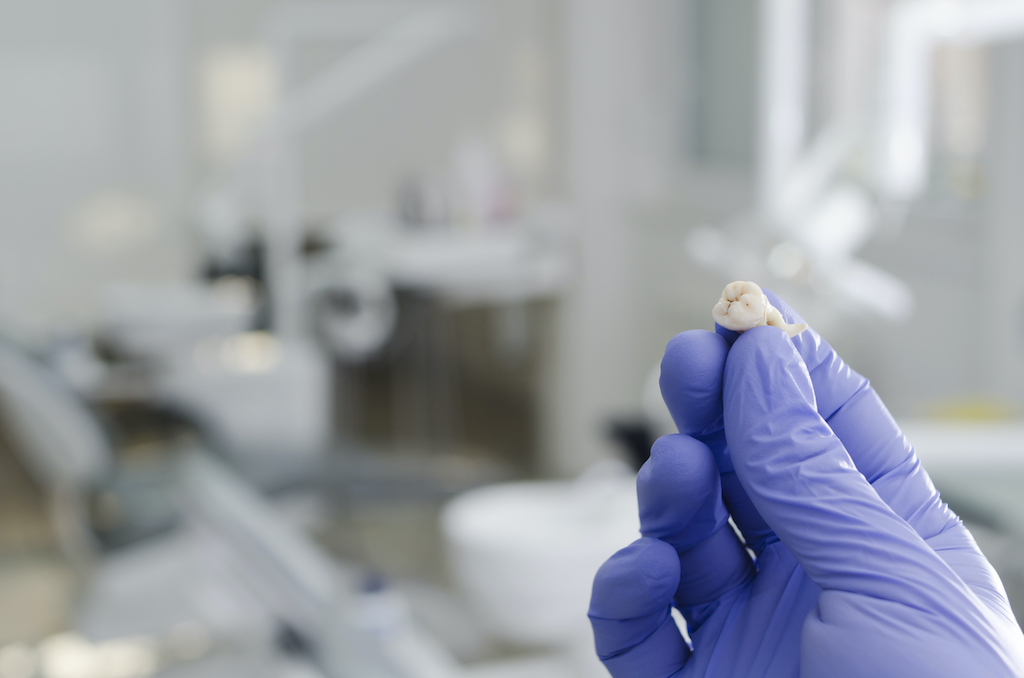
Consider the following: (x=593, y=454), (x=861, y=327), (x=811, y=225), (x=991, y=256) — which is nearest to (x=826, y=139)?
(x=811, y=225)

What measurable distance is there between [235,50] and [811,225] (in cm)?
166

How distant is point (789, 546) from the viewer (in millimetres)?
158

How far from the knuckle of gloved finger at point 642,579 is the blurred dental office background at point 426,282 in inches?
7.6

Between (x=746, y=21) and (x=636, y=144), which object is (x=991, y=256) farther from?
(x=636, y=144)

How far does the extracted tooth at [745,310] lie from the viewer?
0.17 meters

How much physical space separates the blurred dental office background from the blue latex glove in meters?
0.17

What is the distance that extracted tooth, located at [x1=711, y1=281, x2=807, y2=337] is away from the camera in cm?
17

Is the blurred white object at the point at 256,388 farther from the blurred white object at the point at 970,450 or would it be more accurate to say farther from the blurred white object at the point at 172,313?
the blurred white object at the point at 970,450

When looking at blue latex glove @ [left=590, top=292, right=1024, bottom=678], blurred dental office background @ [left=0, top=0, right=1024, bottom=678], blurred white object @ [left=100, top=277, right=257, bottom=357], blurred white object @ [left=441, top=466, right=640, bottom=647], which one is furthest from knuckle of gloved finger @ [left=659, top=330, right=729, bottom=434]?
blurred white object @ [left=100, top=277, right=257, bottom=357]

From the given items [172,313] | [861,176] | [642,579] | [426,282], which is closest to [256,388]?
[172,313]

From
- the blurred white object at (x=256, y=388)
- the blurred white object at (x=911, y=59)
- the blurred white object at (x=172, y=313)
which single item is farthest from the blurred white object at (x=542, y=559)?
the blurred white object at (x=172, y=313)

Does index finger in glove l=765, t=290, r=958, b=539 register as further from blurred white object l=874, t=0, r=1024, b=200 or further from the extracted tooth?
blurred white object l=874, t=0, r=1024, b=200

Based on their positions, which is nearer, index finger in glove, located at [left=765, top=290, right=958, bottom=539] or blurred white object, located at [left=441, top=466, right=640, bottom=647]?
index finger in glove, located at [left=765, top=290, right=958, bottom=539]

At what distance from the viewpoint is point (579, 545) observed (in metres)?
0.65
